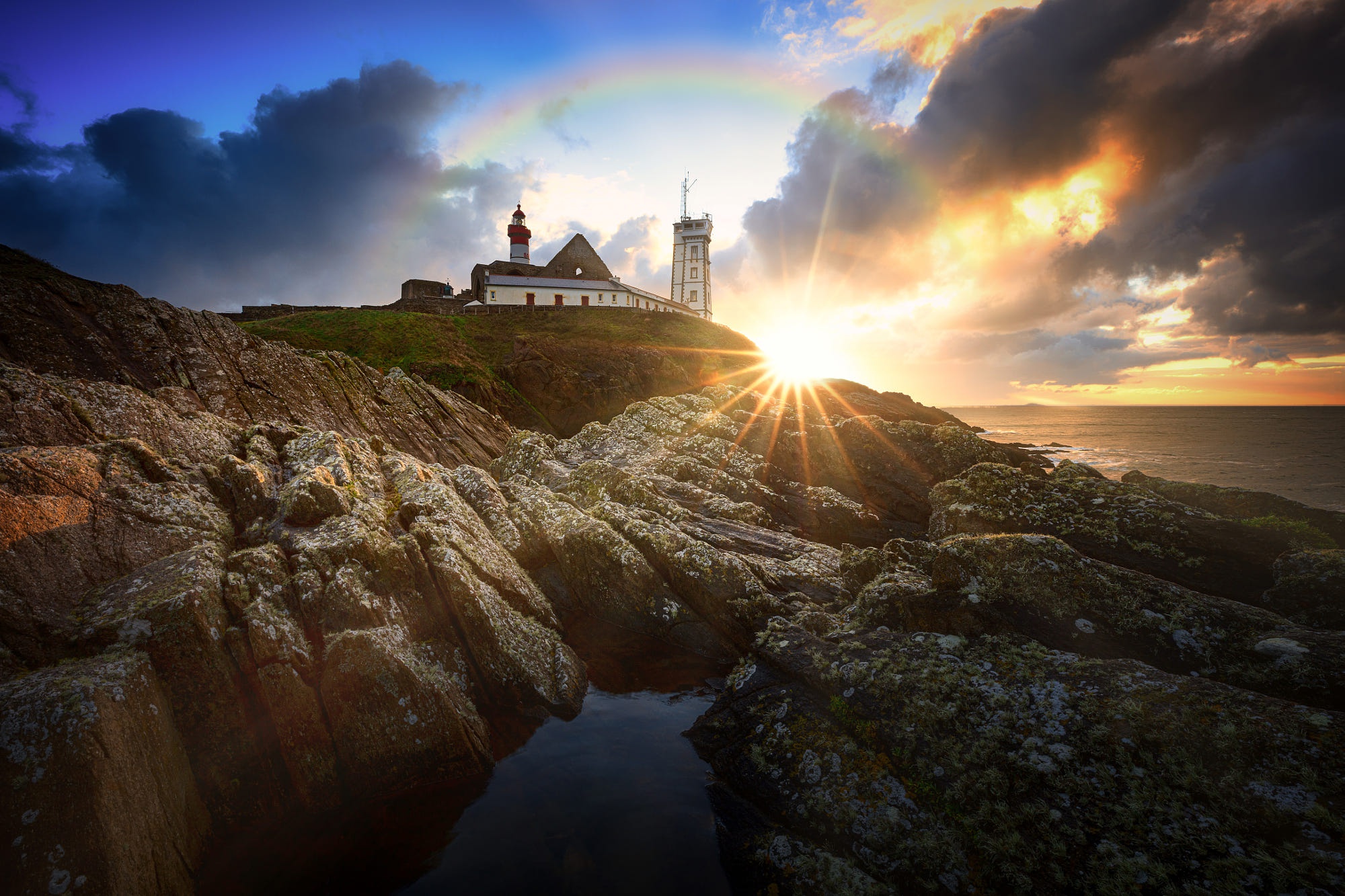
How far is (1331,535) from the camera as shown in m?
13.3

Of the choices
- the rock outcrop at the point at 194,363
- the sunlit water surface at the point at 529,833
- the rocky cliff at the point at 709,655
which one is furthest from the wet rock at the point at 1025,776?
the rock outcrop at the point at 194,363

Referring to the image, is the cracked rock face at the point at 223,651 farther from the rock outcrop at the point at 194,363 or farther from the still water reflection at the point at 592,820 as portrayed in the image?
the rock outcrop at the point at 194,363

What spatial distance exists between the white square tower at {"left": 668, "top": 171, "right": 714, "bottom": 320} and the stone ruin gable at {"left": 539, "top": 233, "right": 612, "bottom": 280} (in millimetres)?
21808

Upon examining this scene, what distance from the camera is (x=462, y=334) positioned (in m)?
76.9

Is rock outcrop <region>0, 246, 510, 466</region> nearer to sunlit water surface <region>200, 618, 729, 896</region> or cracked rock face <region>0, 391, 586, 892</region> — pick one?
cracked rock face <region>0, 391, 586, 892</region>

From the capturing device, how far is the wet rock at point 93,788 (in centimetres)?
647

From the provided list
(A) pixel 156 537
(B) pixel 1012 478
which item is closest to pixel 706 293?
(B) pixel 1012 478

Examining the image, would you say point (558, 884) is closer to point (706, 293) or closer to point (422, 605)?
point (422, 605)

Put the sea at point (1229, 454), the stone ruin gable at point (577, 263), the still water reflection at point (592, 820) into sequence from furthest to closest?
1. the stone ruin gable at point (577, 263)
2. the sea at point (1229, 454)
3. the still water reflection at point (592, 820)

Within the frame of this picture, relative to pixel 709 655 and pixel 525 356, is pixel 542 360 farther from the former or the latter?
pixel 709 655

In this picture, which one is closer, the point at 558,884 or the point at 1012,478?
the point at 558,884

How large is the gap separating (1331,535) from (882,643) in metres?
13.3

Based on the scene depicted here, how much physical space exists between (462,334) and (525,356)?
17669 mm

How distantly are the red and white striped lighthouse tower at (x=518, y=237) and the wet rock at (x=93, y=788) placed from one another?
124 m
